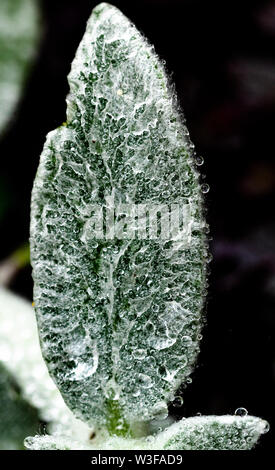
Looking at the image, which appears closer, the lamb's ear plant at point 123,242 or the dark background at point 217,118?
the lamb's ear plant at point 123,242

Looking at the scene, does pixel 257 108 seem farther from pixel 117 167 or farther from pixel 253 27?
pixel 117 167

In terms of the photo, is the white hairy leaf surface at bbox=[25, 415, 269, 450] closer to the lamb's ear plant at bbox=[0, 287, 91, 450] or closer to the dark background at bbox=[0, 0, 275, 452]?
the lamb's ear plant at bbox=[0, 287, 91, 450]

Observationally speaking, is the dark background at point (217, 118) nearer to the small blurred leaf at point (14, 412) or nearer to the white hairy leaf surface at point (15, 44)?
the white hairy leaf surface at point (15, 44)

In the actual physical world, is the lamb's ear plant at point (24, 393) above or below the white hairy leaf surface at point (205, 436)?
above

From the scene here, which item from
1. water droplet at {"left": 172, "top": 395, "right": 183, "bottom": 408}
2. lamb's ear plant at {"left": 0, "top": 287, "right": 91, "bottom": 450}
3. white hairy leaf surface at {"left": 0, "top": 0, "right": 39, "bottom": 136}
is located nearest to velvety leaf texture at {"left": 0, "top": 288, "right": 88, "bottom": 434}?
lamb's ear plant at {"left": 0, "top": 287, "right": 91, "bottom": 450}

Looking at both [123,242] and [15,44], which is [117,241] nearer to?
[123,242]

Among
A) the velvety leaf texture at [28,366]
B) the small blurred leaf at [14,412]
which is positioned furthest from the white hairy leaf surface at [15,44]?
the small blurred leaf at [14,412]

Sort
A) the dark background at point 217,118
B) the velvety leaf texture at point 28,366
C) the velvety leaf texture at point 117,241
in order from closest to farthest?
the velvety leaf texture at point 117,241, the velvety leaf texture at point 28,366, the dark background at point 217,118
